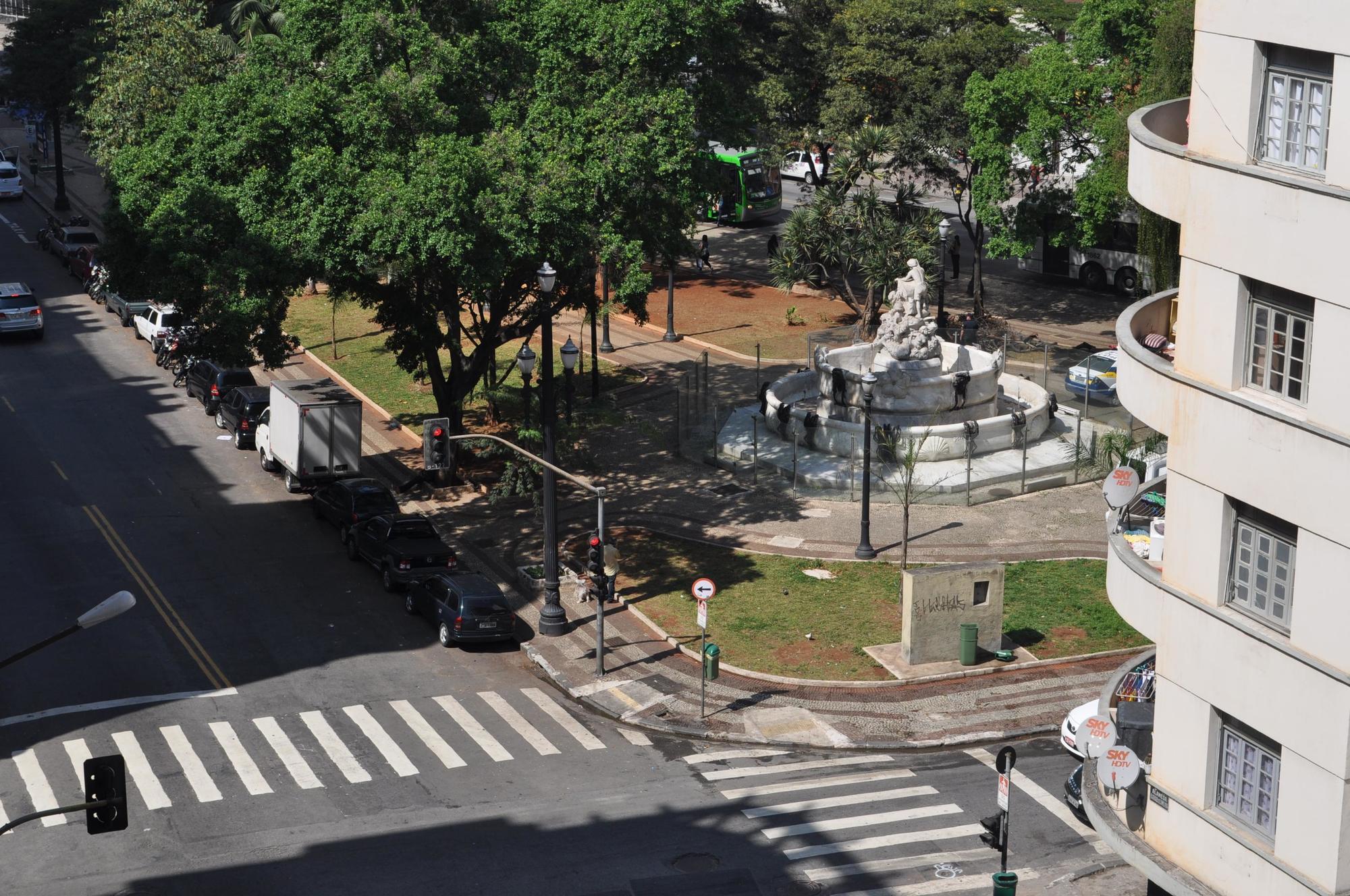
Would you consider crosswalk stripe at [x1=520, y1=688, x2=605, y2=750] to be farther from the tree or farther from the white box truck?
the tree

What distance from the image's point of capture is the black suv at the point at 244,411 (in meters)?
48.4

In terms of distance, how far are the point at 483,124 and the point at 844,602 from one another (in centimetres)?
1479

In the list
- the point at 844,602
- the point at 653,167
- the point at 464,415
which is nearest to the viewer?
the point at 844,602

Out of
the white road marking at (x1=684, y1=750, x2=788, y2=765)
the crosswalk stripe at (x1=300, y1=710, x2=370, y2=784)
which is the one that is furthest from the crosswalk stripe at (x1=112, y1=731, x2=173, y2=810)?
the white road marking at (x1=684, y1=750, x2=788, y2=765)

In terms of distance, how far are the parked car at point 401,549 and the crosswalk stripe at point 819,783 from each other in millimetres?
11520

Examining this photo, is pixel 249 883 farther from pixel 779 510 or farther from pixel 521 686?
pixel 779 510

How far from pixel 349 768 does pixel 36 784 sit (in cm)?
525

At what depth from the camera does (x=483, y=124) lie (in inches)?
1644

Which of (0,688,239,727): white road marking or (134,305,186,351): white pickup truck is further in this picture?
(134,305,186,351): white pickup truck

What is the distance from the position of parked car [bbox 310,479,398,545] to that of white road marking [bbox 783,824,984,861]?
17004 millimetres

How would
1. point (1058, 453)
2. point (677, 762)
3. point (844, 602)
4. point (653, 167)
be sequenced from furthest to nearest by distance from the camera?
point (1058, 453)
point (653, 167)
point (844, 602)
point (677, 762)

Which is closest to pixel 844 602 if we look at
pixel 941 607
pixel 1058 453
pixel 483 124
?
pixel 941 607

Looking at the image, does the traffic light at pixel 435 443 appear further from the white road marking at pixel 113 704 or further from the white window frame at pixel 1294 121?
the white window frame at pixel 1294 121

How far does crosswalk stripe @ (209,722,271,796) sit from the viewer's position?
29.2 m
